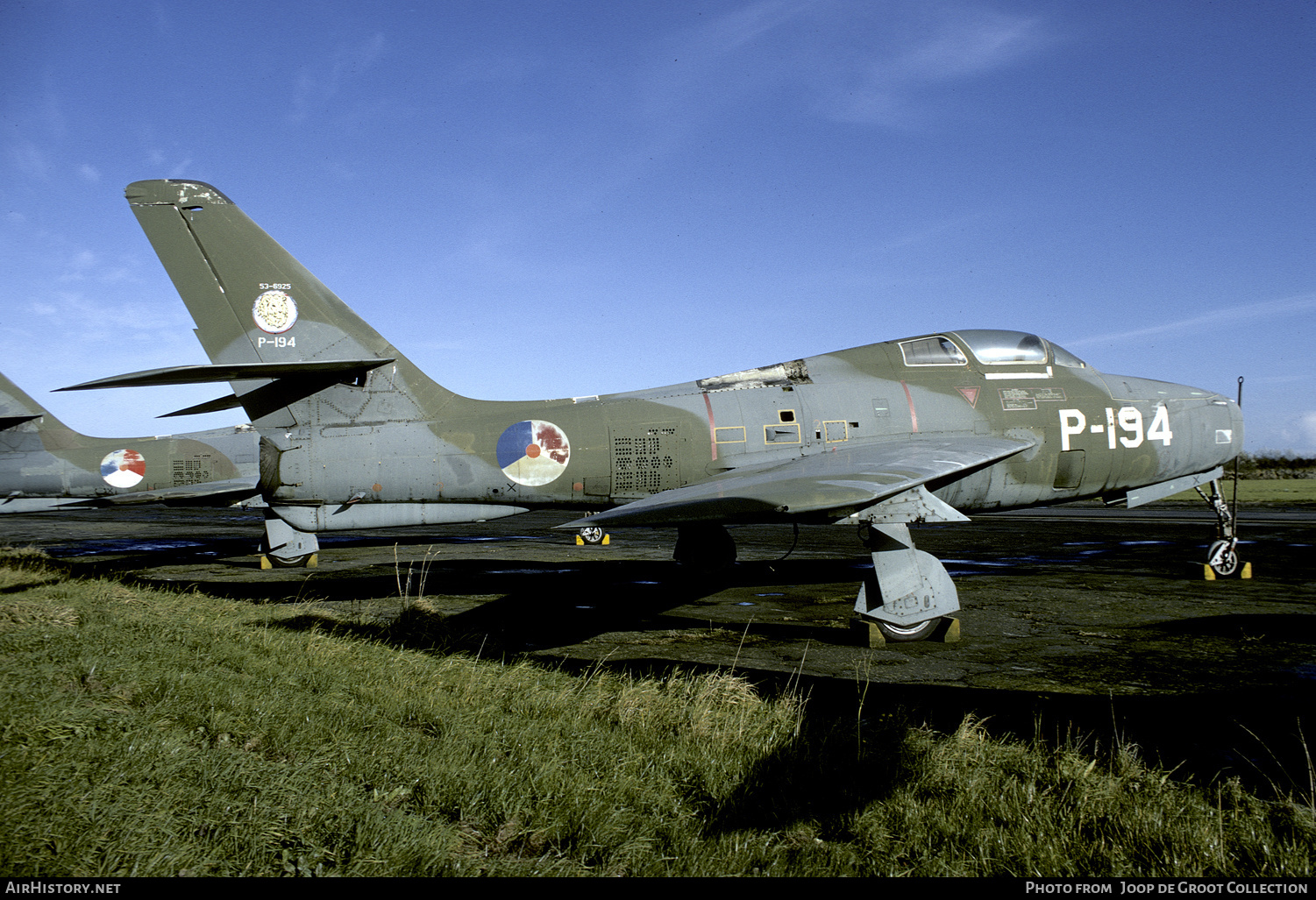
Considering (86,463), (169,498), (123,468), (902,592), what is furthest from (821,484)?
(86,463)

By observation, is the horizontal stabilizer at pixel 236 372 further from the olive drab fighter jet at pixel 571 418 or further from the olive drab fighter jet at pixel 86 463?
the olive drab fighter jet at pixel 86 463

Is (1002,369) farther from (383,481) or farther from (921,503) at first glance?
(383,481)

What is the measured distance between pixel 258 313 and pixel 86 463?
45.6 ft

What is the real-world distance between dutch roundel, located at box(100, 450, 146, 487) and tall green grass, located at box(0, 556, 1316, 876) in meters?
16.8

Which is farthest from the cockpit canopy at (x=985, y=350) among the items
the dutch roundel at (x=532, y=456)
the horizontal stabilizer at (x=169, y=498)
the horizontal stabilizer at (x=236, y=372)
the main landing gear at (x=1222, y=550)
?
the horizontal stabilizer at (x=169, y=498)

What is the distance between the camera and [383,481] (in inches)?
372

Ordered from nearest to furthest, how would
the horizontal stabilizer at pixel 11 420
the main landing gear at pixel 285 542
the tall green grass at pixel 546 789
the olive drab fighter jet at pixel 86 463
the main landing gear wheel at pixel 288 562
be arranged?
the tall green grass at pixel 546 789 → the main landing gear at pixel 285 542 → the main landing gear wheel at pixel 288 562 → the horizontal stabilizer at pixel 11 420 → the olive drab fighter jet at pixel 86 463

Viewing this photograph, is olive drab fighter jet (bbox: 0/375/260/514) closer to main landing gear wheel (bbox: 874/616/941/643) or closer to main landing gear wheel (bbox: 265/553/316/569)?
main landing gear wheel (bbox: 265/553/316/569)

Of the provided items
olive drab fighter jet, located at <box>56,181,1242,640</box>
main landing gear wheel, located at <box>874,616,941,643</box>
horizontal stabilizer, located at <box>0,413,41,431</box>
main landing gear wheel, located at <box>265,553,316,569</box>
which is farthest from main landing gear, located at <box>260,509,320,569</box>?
main landing gear wheel, located at <box>874,616,941,643</box>

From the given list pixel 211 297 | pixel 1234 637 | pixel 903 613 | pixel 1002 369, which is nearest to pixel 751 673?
pixel 903 613

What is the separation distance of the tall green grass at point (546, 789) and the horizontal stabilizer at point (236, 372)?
3359 millimetres

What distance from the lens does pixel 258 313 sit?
9742 mm

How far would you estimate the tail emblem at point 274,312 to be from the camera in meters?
9.75

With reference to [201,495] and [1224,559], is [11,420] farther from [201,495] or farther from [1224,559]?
[1224,559]
